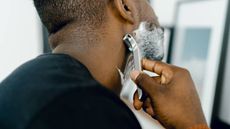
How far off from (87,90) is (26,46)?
1.23 meters

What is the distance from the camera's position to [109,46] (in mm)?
835

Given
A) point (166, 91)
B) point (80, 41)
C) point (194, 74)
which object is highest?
point (80, 41)

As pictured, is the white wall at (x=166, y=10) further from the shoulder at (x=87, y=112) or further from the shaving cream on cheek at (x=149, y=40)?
the shoulder at (x=87, y=112)

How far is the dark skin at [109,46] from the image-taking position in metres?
0.81

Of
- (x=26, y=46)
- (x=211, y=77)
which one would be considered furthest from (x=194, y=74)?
(x=26, y=46)

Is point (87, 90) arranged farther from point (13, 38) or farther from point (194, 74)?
point (13, 38)

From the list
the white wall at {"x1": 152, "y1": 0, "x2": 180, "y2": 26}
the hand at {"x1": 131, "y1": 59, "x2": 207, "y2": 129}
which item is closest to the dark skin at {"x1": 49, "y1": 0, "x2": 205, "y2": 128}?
the hand at {"x1": 131, "y1": 59, "x2": 207, "y2": 129}

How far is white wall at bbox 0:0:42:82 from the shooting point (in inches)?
70.0

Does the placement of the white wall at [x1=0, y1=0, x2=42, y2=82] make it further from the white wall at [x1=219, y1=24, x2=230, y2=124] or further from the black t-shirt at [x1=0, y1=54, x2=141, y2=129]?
the black t-shirt at [x1=0, y1=54, x2=141, y2=129]

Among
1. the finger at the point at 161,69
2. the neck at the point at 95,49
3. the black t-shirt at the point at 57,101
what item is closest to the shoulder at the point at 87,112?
the black t-shirt at the point at 57,101

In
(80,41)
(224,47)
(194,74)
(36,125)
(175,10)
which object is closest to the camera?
(36,125)

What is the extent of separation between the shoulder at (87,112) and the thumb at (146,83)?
6.6 inches

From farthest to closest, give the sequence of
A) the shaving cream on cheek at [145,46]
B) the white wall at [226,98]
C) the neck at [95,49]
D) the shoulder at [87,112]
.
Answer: the white wall at [226,98] < the shaving cream on cheek at [145,46] < the neck at [95,49] < the shoulder at [87,112]

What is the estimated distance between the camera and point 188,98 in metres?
0.90
